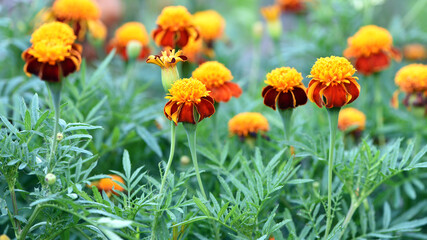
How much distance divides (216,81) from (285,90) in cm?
22

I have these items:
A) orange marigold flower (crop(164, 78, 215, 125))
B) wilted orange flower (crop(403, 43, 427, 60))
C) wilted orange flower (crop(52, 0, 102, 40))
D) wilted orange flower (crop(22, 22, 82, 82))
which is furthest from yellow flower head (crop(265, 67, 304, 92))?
wilted orange flower (crop(403, 43, 427, 60))

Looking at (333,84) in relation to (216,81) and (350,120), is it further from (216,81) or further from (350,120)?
(350,120)

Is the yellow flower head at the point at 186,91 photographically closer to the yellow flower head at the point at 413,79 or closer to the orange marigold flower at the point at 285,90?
the orange marigold flower at the point at 285,90

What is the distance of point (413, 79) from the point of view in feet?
4.62

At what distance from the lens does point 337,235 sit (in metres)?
0.95

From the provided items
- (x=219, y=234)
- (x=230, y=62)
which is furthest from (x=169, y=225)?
(x=230, y=62)

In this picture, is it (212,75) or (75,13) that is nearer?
(212,75)

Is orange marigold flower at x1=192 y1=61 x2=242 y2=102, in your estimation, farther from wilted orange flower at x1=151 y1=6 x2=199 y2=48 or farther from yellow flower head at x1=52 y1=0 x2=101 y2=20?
yellow flower head at x1=52 y1=0 x2=101 y2=20

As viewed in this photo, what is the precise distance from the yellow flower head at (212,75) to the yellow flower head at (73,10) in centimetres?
56

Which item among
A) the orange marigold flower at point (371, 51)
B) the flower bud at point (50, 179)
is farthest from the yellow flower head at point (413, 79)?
the flower bud at point (50, 179)

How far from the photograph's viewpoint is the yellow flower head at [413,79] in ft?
4.58

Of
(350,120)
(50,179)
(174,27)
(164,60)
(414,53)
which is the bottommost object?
(50,179)

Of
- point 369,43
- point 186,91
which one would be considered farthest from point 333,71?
point 369,43

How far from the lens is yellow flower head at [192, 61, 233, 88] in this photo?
1171 millimetres
